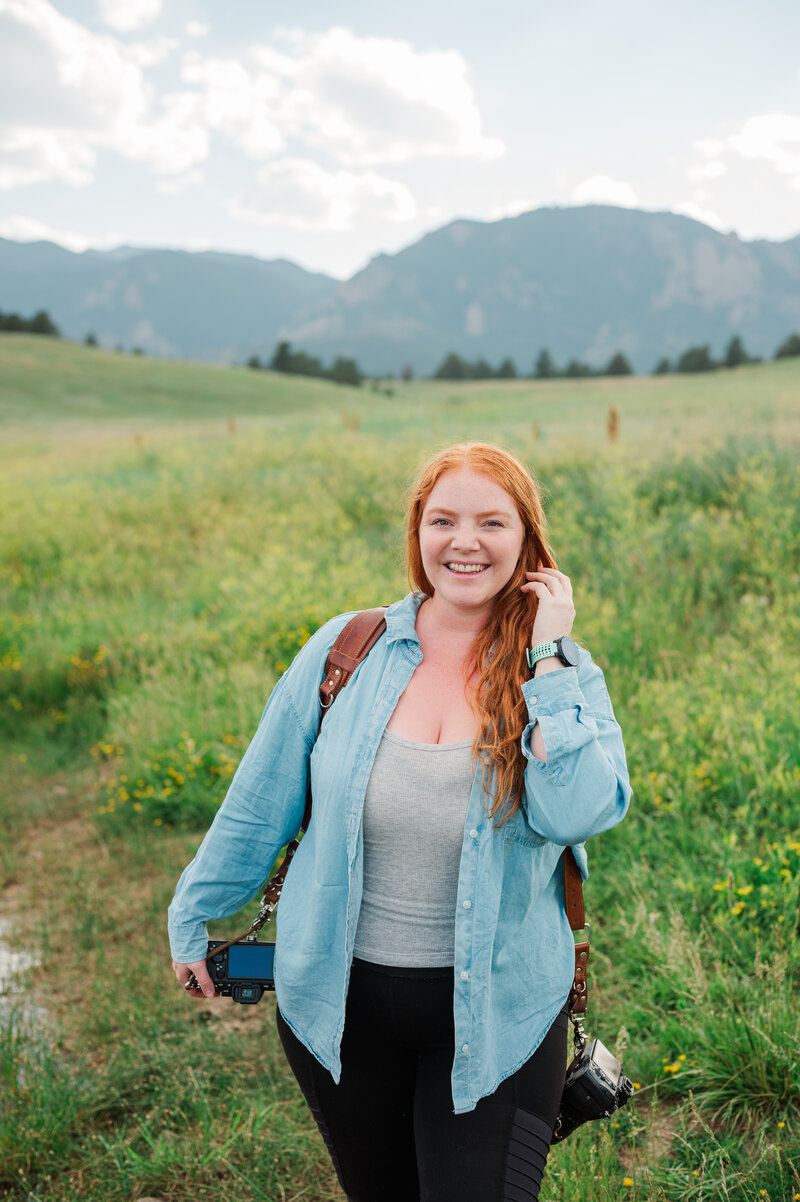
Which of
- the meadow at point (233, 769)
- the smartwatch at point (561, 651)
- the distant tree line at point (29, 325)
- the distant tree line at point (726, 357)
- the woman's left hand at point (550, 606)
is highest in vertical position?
the distant tree line at point (29, 325)

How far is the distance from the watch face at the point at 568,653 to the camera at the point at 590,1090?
39.1 inches

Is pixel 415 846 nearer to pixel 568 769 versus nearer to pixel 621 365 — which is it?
pixel 568 769

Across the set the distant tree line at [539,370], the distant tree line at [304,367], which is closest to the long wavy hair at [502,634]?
the distant tree line at [539,370]

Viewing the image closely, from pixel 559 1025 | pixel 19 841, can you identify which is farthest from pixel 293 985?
pixel 19 841

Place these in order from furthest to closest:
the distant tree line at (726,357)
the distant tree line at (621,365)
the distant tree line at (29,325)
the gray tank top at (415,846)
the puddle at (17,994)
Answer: the distant tree line at (29,325)
the distant tree line at (621,365)
the distant tree line at (726,357)
the puddle at (17,994)
the gray tank top at (415,846)

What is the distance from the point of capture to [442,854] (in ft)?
5.96

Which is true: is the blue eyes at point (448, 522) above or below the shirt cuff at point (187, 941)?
above

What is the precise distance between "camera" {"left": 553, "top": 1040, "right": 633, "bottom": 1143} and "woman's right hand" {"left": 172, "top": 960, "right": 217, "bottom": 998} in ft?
2.98

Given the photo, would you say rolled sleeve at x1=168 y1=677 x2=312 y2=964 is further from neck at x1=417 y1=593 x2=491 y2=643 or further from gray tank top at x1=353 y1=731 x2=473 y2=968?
neck at x1=417 y1=593 x2=491 y2=643

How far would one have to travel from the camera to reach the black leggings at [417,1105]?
1.73 m

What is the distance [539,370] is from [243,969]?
8690 cm

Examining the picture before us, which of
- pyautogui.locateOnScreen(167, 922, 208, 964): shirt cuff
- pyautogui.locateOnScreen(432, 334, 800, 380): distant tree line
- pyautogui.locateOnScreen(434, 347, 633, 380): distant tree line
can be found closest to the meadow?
pyautogui.locateOnScreen(167, 922, 208, 964): shirt cuff

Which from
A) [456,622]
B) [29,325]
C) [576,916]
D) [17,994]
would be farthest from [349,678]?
[29,325]

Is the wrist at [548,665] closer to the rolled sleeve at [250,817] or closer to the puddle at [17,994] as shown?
the rolled sleeve at [250,817]
